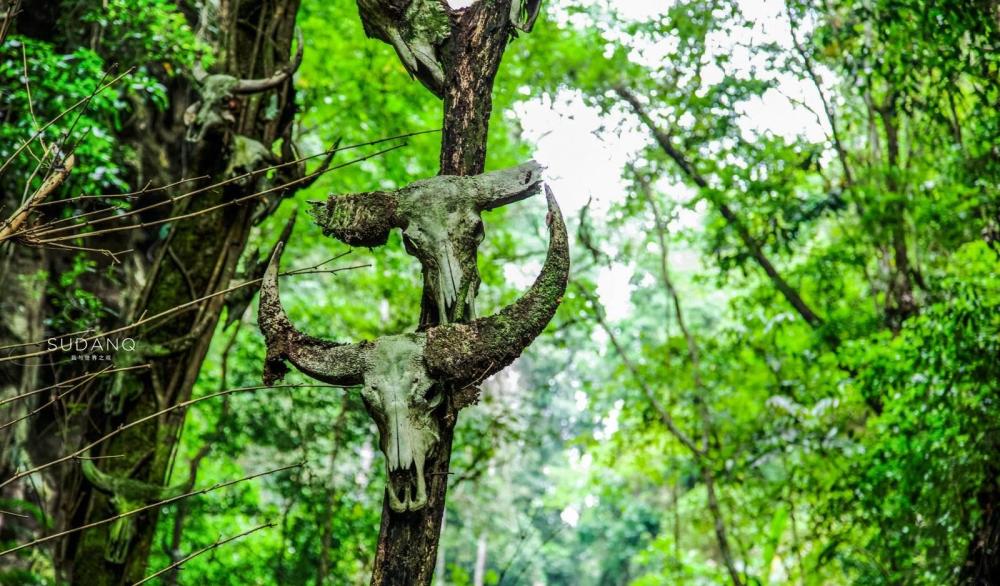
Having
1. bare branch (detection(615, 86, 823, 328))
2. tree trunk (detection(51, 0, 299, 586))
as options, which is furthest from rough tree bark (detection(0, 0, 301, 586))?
bare branch (detection(615, 86, 823, 328))

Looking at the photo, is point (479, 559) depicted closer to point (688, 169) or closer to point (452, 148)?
point (688, 169)

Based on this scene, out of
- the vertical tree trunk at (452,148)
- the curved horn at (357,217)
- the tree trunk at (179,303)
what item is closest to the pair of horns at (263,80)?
the tree trunk at (179,303)

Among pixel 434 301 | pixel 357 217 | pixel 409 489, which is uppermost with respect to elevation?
pixel 357 217

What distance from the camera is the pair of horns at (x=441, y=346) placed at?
2.30 metres

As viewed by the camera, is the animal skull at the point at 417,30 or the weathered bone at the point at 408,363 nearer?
the weathered bone at the point at 408,363

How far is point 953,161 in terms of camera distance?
21.0ft

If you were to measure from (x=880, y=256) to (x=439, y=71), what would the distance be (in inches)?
245

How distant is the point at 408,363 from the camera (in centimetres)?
230

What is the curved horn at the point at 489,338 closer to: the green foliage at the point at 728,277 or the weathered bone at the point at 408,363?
the weathered bone at the point at 408,363

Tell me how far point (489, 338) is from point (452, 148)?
66cm

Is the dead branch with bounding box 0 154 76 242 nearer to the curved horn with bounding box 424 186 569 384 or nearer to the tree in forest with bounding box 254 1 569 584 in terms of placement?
the tree in forest with bounding box 254 1 569 584

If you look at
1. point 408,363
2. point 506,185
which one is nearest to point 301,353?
point 408,363

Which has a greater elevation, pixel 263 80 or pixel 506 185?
pixel 263 80

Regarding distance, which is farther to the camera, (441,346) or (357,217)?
(357,217)
